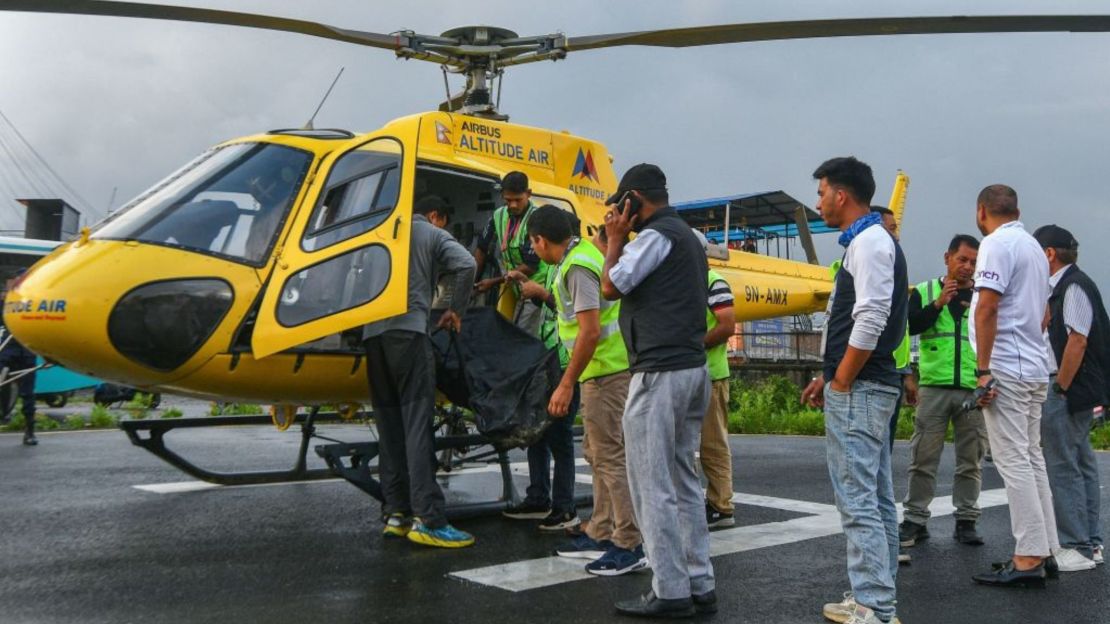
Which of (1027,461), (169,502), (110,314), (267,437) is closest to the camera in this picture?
(1027,461)

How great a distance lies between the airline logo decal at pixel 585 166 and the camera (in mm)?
8437

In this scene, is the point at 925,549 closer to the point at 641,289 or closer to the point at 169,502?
the point at 641,289

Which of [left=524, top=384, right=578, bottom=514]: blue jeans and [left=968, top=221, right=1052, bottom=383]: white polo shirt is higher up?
[left=968, top=221, right=1052, bottom=383]: white polo shirt

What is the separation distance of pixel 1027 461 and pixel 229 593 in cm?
398

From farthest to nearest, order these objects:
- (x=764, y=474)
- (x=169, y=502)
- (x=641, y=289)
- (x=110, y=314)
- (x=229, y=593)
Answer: (x=764, y=474) < (x=169, y=502) < (x=110, y=314) < (x=229, y=593) < (x=641, y=289)

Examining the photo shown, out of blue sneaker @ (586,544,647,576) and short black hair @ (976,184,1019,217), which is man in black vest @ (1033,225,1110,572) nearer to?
short black hair @ (976,184,1019,217)

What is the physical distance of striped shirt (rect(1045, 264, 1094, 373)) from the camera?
5.50 m

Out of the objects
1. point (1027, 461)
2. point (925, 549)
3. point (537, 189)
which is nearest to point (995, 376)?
point (1027, 461)

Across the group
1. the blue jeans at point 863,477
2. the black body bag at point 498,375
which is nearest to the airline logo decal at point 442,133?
the black body bag at point 498,375

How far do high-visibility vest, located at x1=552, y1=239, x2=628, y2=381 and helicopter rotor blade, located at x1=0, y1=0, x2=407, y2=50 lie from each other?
3197 millimetres

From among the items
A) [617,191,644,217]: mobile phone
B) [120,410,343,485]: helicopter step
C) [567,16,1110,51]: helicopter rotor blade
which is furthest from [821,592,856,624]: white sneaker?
[567,16,1110,51]: helicopter rotor blade

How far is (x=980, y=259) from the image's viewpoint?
497 centimetres

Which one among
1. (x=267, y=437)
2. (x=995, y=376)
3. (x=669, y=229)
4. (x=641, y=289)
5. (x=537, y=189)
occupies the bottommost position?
(x=267, y=437)

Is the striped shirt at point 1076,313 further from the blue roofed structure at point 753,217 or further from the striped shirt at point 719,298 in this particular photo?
the blue roofed structure at point 753,217
